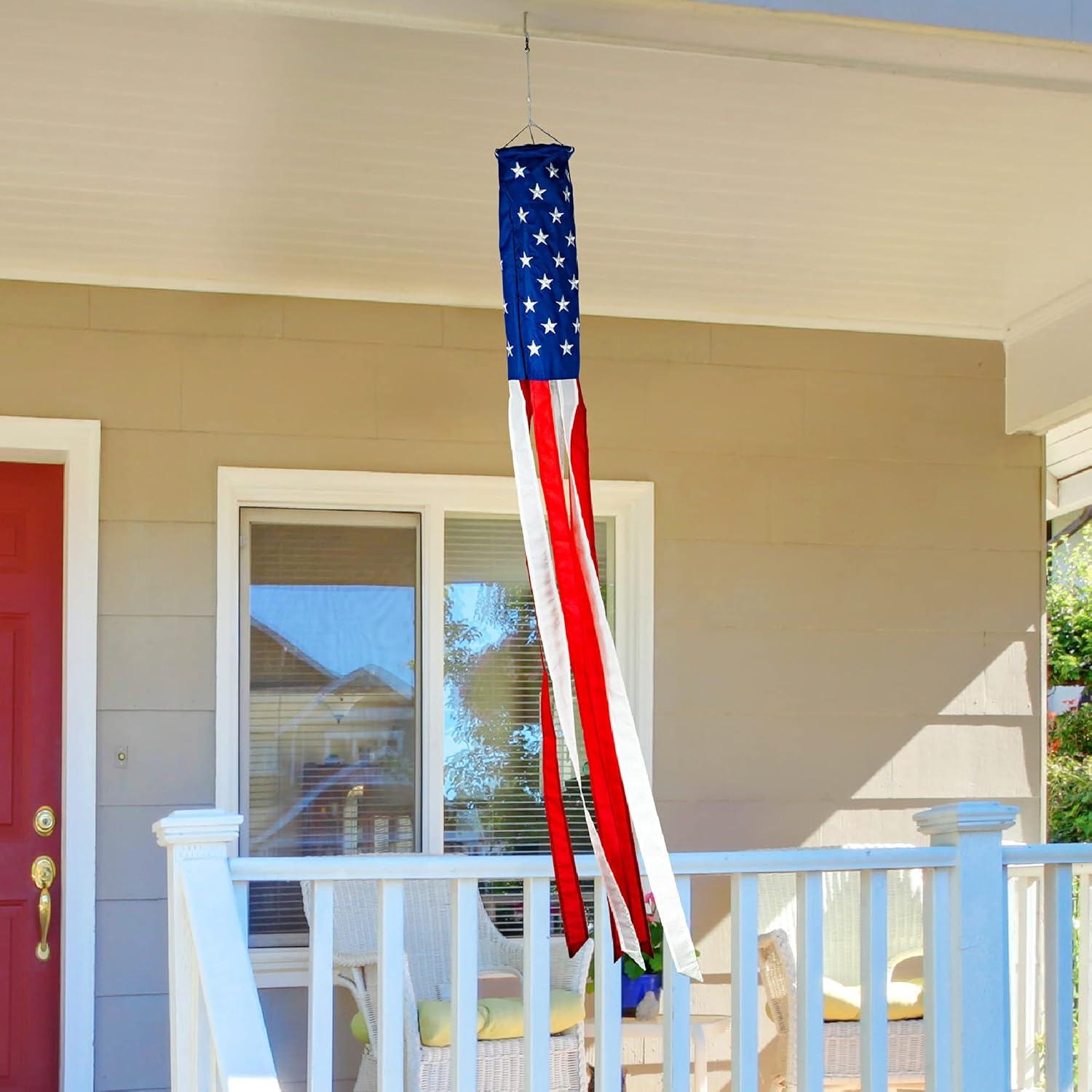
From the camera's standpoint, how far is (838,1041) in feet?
12.2

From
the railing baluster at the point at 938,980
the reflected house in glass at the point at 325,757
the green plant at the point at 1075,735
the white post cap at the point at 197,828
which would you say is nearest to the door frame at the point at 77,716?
the reflected house in glass at the point at 325,757

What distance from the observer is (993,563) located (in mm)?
4445

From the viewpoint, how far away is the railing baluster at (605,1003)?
230 cm

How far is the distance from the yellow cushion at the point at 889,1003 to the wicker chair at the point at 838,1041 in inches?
0.8

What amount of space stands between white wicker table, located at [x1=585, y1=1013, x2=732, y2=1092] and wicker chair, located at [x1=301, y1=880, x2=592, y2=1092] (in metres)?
0.22

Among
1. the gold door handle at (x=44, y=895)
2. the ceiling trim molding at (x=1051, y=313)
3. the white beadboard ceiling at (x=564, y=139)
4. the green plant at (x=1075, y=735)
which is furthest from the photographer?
the green plant at (x=1075, y=735)

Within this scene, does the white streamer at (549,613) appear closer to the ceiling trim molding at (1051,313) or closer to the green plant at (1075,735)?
the ceiling trim molding at (1051,313)

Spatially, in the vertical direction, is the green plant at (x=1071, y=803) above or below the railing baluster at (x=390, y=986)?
below

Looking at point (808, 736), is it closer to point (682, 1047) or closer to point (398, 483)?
point (398, 483)

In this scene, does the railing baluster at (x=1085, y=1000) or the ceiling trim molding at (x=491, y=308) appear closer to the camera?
the railing baluster at (x=1085, y=1000)

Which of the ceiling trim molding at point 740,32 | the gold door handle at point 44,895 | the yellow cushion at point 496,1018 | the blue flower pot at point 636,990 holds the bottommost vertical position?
the blue flower pot at point 636,990

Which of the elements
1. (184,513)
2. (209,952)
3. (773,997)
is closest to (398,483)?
(184,513)

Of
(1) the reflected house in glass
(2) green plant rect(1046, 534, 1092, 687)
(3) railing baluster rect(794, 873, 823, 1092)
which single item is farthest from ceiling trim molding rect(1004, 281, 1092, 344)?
(2) green plant rect(1046, 534, 1092, 687)

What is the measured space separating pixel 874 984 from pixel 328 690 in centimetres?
202
